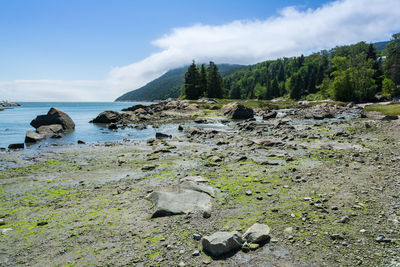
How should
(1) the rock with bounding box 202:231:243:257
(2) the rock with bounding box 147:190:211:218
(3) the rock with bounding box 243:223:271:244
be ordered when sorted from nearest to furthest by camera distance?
1. (1) the rock with bounding box 202:231:243:257
2. (3) the rock with bounding box 243:223:271:244
3. (2) the rock with bounding box 147:190:211:218

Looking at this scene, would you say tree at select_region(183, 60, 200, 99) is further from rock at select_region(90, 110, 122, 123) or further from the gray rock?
the gray rock

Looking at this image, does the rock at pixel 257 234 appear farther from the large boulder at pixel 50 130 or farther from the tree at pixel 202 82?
the tree at pixel 202 82

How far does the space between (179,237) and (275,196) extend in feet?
13.9

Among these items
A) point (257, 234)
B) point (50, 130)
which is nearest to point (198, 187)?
point (257, 234)

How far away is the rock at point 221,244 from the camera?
17.5 feet

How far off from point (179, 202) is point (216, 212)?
53.8 inches

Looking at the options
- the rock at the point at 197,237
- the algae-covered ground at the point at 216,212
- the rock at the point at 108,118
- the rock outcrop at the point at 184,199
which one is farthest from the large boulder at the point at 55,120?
the rock at the point at 197,237

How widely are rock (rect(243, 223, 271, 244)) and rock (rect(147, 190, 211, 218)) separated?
6.36 feet

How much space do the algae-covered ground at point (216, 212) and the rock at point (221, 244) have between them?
187mm

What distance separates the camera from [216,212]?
24.7ft

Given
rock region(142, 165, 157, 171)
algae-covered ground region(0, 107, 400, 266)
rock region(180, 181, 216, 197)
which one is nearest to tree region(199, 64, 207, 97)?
algae-covered ground region(0, 107, 400, 266)

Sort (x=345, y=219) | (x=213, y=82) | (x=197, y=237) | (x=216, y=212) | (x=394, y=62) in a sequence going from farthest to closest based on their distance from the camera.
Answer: (x=213, y=82) → (x=394, y=62) → (x=216, y=212) → (x=345, y=219) → (x=197, y=237)

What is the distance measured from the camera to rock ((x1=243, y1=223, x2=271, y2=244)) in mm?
5699

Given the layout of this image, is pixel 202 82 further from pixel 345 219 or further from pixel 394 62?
pixel 345 219
